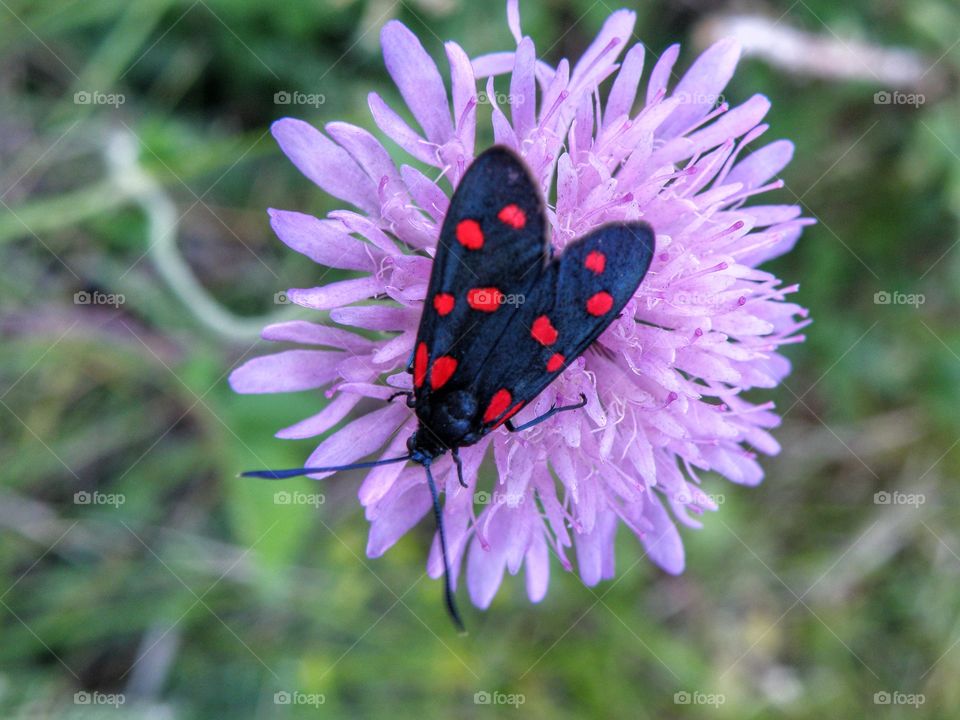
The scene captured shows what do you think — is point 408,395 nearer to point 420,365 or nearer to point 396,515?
point 420,365

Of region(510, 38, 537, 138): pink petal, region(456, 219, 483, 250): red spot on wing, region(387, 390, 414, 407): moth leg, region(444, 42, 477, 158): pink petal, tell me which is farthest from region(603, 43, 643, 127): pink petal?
region(387, 390, 414, 407): moth leg

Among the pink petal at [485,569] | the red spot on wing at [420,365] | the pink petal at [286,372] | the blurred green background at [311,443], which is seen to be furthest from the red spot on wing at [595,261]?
the blurred green background at [311,443]

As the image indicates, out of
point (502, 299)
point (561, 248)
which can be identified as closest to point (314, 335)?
point (502, 299)

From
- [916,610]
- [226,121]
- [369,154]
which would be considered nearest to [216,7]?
[226,121]

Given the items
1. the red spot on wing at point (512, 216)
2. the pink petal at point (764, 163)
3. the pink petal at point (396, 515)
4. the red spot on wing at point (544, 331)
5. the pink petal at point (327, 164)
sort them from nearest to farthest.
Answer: the red spot on wing at point (512, 216) → the red spot on wing at point (544, 331) → the pink petal at point (327, 164) → the pink petal at point (396, 515) → the pink petal at point (764, 163)

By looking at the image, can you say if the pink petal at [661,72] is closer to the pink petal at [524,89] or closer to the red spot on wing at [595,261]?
the pink petal at [524,89]

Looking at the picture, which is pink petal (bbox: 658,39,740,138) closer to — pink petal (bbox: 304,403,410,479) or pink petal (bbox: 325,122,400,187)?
pink petal (bbox: 325,122,400,187)

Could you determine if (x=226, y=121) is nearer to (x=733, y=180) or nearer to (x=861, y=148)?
(x=733, y=180)
